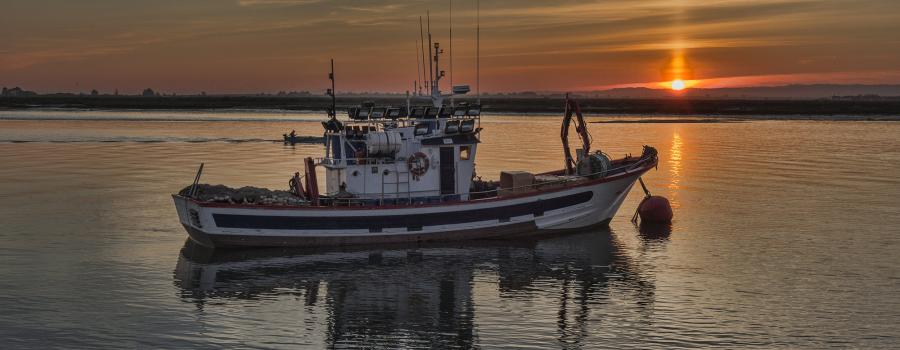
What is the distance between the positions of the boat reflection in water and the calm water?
0.26 ft

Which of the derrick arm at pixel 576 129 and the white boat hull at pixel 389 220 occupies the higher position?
the derrick arm at pixel 576 129

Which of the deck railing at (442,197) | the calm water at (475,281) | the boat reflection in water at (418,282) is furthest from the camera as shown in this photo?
the deck railing at (442,197)

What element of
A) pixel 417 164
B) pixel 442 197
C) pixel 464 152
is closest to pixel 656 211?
pixel 464 152

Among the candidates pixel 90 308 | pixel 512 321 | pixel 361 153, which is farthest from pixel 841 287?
pixel 90 308

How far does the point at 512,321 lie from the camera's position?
22.3m

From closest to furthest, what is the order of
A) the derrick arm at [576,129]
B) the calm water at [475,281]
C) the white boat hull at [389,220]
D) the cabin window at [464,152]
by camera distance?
1. the calm water at [475,281]
2. the white boat hull at [389,220]
3. the cabin window at [464,152]
4. the derrick arm at [576,129]

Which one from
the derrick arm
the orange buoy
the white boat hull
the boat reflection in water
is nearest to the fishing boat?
the white boat hull

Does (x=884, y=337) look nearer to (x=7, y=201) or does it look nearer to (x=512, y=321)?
(x=512, y=321)

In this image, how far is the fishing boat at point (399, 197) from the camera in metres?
30.4

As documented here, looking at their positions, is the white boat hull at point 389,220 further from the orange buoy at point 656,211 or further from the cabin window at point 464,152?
the orange buoy at point 656,211

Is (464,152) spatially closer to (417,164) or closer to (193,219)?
(417,164)

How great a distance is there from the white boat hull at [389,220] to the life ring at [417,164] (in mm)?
1650

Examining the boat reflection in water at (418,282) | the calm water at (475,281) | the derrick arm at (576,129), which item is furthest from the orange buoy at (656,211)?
the boat reflection in water at (418,282)

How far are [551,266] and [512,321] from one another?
7.02 metres
